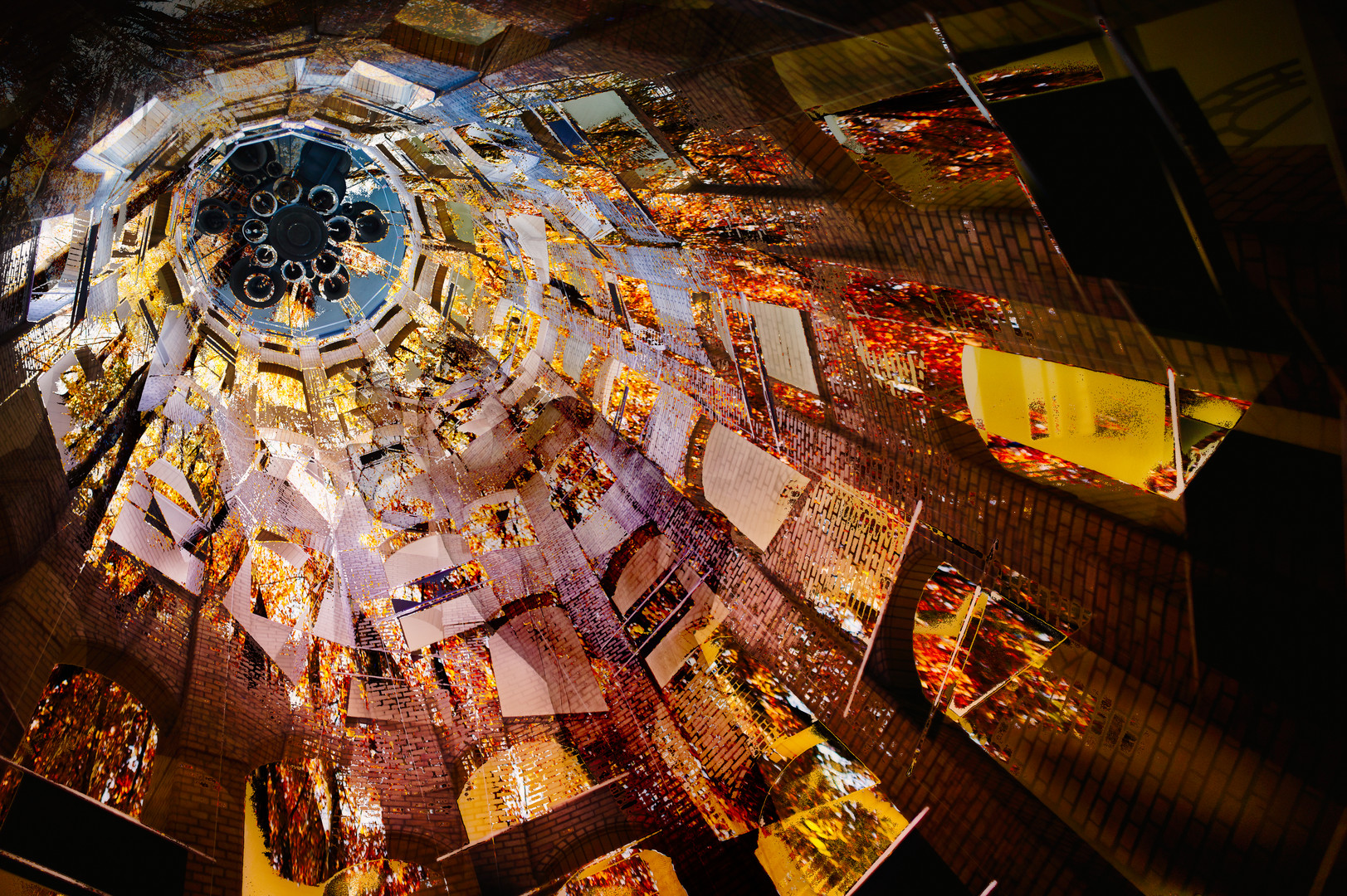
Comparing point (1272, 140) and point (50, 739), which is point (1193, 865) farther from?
point (50, 739)

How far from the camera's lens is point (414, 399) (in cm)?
527

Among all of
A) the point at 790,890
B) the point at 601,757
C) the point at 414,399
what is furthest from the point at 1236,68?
the point at 414,399

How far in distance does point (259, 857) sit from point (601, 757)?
1.82 metres

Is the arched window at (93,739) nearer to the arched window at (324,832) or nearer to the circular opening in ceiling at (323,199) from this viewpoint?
the arched window at (324,832)

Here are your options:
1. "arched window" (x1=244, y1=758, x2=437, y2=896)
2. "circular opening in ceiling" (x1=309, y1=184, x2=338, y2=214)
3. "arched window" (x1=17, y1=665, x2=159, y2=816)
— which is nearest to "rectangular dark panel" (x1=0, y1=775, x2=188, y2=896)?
"arched window" (x1=17, y1=665, x2=159, y2=816)

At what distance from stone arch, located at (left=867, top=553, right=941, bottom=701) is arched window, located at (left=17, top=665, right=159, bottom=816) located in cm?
348

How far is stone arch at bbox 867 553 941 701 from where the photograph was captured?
9.11 ft

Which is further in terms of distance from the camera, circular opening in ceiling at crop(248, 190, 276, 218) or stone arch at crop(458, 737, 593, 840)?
circular opening in ceiling at crop(248, 190, 276, 218)

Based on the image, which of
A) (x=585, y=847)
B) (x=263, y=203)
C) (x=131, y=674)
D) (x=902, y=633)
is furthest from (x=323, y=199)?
(x=902, y=633)

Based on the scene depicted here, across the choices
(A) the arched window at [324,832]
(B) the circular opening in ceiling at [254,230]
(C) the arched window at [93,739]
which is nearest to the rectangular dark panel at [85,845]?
(C) the arched window at [93,739]

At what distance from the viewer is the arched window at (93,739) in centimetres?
314

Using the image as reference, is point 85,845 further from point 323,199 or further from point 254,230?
point 323,199

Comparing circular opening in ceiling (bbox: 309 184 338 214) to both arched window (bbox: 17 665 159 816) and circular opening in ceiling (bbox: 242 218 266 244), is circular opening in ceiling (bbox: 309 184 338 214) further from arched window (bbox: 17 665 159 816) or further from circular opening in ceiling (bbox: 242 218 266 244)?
arched window (bbox: 17 665 159 816)

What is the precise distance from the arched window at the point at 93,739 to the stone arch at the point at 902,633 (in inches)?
137
